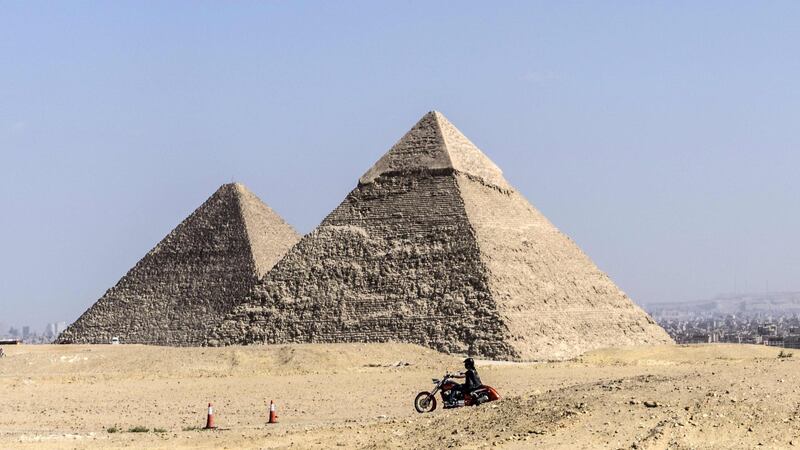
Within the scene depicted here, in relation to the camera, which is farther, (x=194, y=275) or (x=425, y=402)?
(x=194, y=275)

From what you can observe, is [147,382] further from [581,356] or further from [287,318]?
[287,318]

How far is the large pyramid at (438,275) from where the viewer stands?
191 feet

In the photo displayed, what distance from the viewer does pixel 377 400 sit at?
31.3 m

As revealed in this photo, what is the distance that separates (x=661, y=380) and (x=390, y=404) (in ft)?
35.9

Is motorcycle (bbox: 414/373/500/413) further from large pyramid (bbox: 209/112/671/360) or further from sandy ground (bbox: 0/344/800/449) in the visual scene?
large pyramid (bbox: 209/112/671/360)

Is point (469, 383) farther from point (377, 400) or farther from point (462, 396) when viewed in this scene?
point (377, 400)

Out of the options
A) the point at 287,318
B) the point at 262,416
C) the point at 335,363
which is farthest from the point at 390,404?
the point at 287,318

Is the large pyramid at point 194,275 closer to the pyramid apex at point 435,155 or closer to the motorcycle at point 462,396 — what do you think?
the pyramid apex at point 435,155

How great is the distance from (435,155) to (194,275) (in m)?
24.3

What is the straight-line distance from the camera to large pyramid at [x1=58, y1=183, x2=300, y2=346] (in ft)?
266

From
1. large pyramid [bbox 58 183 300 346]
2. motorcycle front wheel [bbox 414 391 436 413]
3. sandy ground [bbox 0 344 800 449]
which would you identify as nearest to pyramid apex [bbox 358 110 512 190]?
sandy ground [bbox 0 344 800 449]

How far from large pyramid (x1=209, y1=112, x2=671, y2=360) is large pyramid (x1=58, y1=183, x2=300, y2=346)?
15.7m

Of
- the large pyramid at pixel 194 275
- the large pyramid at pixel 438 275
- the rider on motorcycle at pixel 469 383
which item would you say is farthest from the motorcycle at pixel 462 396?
the large pyramid at pixel 194 275

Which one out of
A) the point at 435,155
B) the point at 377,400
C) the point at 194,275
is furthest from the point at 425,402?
the point at 194,275
